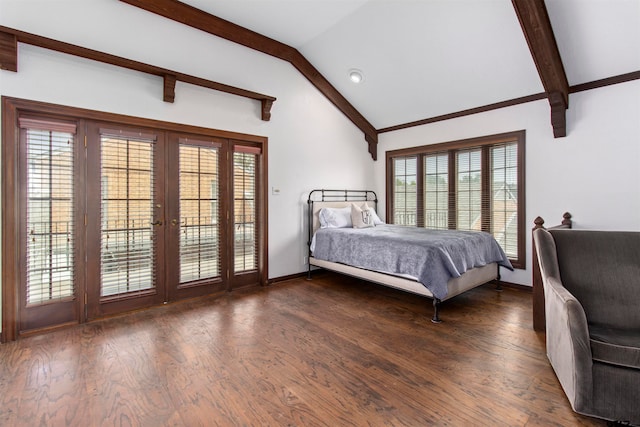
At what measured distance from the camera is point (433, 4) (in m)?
3.44

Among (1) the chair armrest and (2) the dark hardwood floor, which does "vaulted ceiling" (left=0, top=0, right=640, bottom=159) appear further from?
(1) the chair armrest

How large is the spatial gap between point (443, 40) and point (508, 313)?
10.5ft

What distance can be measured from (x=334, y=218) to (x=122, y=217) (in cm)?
282

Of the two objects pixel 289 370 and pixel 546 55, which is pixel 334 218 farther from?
pixel 546 55

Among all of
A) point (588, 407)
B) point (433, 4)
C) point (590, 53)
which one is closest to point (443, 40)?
point (433, 4)

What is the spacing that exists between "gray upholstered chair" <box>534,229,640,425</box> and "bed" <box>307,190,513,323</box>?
3.42ft

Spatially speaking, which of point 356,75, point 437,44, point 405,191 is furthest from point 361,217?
point 437,44

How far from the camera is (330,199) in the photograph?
5410 mm

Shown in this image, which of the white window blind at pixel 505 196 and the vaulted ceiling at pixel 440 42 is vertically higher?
the vaulted ceiling at pixel 440 42

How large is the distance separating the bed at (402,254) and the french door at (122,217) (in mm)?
960

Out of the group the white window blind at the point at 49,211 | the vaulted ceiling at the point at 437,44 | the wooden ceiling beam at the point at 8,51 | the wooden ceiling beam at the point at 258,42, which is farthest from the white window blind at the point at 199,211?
the wooden ceiling beam at the point at 8,51

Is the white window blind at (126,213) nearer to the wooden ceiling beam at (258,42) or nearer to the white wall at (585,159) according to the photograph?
the wooden ceiling beam at (258,42)

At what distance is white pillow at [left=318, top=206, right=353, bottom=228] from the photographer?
4.93 metres

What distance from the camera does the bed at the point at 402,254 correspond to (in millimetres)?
3246
